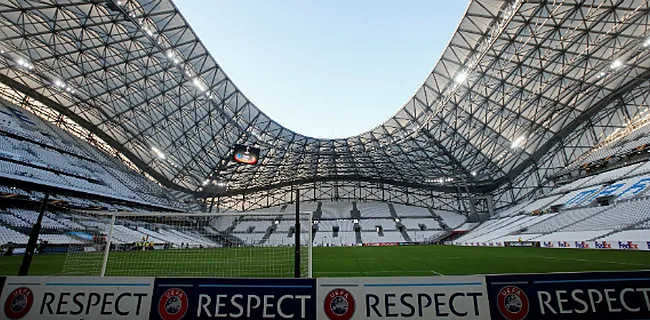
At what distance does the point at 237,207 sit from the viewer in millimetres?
51906

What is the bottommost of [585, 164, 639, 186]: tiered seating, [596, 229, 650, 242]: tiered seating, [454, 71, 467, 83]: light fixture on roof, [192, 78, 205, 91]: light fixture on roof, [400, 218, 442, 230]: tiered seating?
[596, 229, 650, 242]: tiered seating

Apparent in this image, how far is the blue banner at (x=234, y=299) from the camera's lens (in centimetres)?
359

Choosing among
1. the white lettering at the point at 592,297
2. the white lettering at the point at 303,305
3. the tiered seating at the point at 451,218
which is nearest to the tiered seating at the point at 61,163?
the white lettering at the point at 303,305

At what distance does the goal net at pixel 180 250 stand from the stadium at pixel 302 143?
19 cm

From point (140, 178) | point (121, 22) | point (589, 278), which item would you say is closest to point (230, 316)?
point (589, 278)

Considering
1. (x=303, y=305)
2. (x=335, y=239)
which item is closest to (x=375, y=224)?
(x=335, y=239)

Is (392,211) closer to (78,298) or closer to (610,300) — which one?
(610,300)

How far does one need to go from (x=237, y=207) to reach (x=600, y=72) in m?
52.3

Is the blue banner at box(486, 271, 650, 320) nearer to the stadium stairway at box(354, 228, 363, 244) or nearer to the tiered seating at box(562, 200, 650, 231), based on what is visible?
the tiered seating at box(562, 200, 650, 231)

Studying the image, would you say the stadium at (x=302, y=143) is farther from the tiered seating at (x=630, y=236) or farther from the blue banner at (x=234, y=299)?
the blue banner at (x=234, y=299)

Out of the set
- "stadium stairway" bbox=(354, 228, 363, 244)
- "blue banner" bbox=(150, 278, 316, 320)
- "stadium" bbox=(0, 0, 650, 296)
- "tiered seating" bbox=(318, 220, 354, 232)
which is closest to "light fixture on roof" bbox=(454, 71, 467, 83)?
"stadium" bbox=(0, 0, 650, 296)

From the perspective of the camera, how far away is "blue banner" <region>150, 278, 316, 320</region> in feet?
11.8

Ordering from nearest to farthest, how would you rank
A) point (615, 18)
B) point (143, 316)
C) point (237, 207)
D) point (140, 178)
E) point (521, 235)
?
point (143, 316)
point (615, 18)
point (521, 235)
point (140, 178)
point (237, 207)

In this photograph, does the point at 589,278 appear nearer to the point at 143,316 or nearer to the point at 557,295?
the point at 557,295
